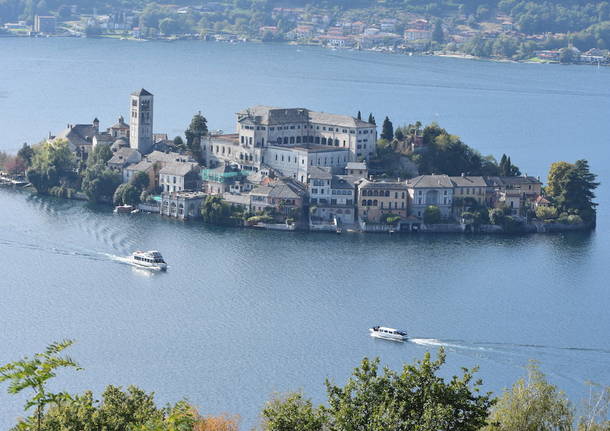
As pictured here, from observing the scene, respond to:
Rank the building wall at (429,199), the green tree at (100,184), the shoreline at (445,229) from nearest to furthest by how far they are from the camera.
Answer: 1. the shoreline at (445,229)
2. the building wall at (429,199)
3. the green tree at (100,184)

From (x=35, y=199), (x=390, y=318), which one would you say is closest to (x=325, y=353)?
(x=390, y=318)

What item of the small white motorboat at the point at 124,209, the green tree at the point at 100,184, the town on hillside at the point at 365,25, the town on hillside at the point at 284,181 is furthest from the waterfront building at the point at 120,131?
Answer: the town on hillside at the point at 365,25

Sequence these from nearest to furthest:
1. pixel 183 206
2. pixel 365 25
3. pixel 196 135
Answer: pixel 183 206
pixel 196 135
pixel 365 25

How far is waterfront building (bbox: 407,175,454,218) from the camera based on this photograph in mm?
43781

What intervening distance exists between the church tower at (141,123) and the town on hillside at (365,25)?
72674 mm

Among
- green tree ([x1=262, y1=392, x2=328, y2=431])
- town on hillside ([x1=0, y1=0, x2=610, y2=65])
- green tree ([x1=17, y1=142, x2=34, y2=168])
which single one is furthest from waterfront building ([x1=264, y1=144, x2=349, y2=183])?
town on hillside ([x1=0, y1=0, x2=610, y2=65])

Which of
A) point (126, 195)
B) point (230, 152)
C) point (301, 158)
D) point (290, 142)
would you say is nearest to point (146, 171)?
point (126, 195)

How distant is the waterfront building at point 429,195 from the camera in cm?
4378

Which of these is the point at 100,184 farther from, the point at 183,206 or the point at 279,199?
the point at 279,199

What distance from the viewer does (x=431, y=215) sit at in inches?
1700

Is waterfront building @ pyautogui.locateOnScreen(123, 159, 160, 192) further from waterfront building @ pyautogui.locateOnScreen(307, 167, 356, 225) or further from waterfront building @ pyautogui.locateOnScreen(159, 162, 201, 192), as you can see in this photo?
waterfront building @ pyautogui.locateOnScreen(307, 167, 356, 225)

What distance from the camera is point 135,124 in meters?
48.9

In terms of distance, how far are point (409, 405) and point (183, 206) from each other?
2748 cm

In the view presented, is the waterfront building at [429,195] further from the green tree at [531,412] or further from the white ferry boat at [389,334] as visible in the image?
the green tree at [531,412]
